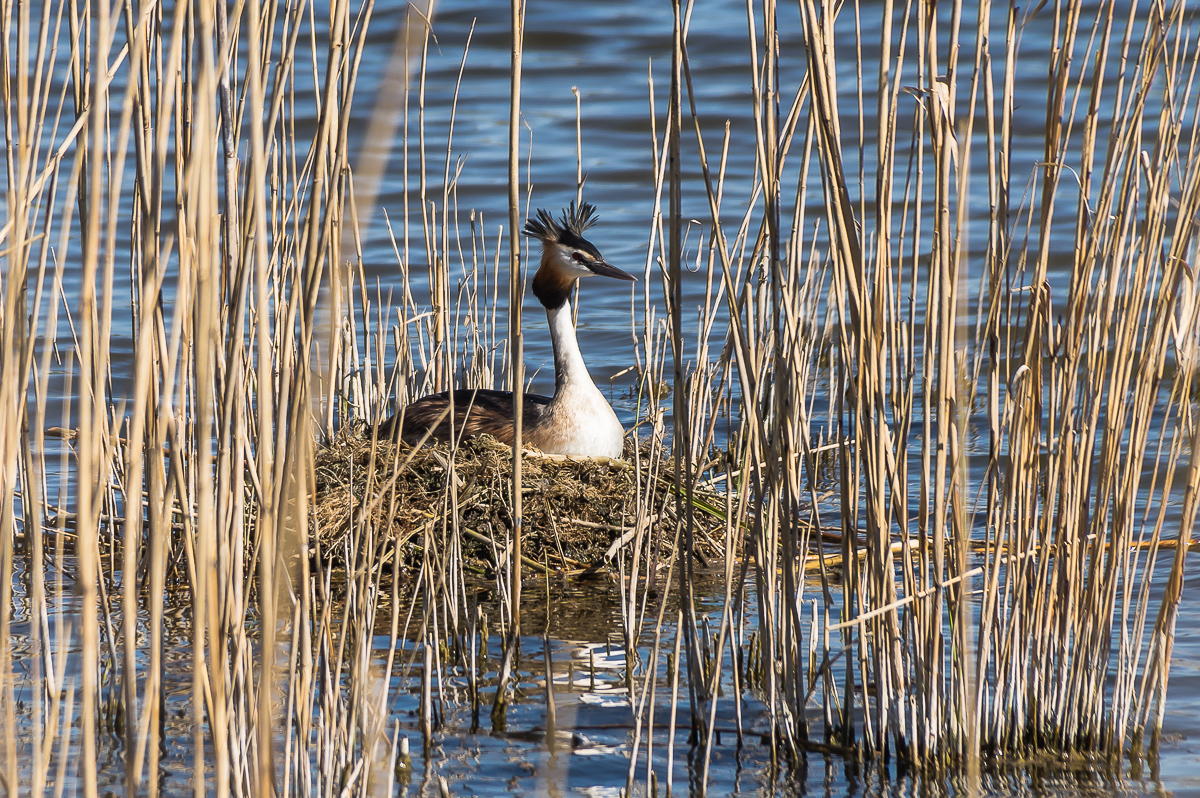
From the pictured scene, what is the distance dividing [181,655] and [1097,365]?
2.44m

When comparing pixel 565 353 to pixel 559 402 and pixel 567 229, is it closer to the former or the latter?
pixel 559 402

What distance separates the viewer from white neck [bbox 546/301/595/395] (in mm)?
5441

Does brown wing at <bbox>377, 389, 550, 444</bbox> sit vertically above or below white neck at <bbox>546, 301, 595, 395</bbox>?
below

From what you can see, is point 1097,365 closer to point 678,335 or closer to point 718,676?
point 678,335

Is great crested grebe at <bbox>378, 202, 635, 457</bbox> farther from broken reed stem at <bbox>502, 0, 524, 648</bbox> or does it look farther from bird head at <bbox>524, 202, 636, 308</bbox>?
broken reed stem at <bbox>502, 0, 524, 648</bbox>

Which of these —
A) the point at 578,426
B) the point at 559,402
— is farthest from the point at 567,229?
the point at 578,426

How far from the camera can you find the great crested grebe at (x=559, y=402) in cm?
519

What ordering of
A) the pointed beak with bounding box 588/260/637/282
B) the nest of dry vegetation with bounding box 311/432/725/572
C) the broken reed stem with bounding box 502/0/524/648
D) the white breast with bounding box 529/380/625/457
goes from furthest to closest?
the pointed beak with bounding box 588/260/637/282 < the white breast with bounding box 529/380/625/457 < the nest of dry vegetation with bounding box 311/432/725/572 < the broken reed stem with bounding box 502/0/524/648

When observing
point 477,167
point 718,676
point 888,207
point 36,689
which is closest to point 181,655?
point 36,689

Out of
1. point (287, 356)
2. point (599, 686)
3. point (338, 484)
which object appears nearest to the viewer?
point (287, 356)

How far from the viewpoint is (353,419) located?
5906mm

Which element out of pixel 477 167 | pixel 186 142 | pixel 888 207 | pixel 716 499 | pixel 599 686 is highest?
pixel 477 167

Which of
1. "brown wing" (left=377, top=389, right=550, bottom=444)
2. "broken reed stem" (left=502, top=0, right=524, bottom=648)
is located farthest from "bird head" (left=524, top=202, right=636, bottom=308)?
"broken reed stem" (left=502, top=0, right=524, bottom=648)

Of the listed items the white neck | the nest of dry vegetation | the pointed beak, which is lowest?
the nest of dry vegetation
